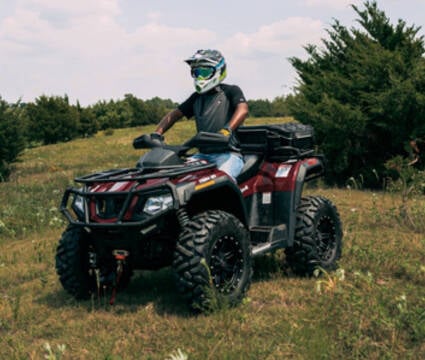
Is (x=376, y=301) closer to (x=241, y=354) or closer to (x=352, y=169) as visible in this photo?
(x=241, y=354)

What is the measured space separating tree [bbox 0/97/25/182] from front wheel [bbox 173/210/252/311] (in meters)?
16.6

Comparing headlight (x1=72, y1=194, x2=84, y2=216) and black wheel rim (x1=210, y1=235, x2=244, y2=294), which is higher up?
headlight (x1=72, y1=194, x2=84, y2=216)

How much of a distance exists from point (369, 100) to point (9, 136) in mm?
13568

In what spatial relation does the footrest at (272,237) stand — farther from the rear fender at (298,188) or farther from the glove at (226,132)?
the glove at (226,132)

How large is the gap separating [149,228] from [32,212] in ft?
21.1

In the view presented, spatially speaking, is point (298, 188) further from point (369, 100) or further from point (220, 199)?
point (369, 100)

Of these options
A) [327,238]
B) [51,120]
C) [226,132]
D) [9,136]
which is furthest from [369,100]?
[51,120]

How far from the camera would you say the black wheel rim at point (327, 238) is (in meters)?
5.92

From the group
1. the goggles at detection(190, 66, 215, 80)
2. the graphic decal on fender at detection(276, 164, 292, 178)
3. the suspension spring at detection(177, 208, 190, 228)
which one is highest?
the goggles at detection(190, 66, 215, 80)

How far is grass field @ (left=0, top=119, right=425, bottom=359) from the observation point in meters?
3.86

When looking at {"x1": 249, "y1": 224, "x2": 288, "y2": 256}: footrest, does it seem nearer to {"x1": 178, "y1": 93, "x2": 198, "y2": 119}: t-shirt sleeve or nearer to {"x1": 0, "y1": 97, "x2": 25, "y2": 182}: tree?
{"x1": 178, "y1": 93, "x2": 198, "y2": 119}: t-shirt sleeve

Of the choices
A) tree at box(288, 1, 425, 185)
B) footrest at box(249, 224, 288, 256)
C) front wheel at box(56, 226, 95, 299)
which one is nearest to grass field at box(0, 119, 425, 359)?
front wheel at box(56, 226, 95, 299)

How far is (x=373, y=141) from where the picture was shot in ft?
40.7

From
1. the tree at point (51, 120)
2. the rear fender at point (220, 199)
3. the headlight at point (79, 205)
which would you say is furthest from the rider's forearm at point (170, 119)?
the tree at point (51, 120)
